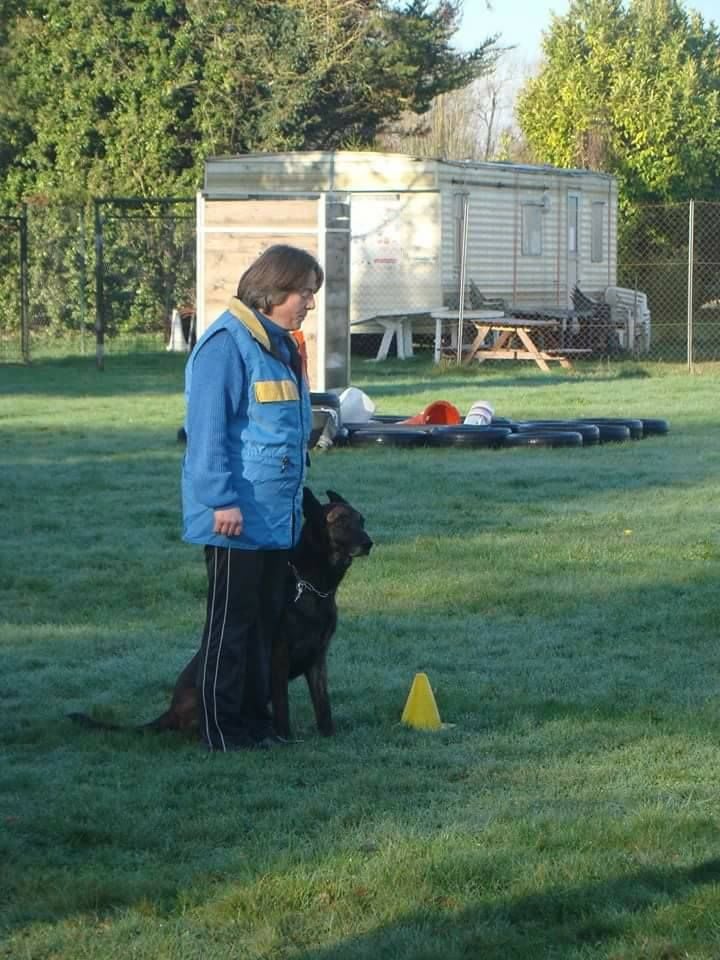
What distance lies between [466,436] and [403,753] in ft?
29.2

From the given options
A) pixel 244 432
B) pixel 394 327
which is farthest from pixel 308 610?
pixel 394 327

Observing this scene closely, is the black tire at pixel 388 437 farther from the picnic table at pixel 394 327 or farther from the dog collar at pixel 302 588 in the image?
the picnic table at pixel 394 327

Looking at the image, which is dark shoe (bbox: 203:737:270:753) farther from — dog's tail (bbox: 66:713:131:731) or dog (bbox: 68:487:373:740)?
dog's tail (bbox: 66:713:131:731)

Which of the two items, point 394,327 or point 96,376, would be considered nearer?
point 96,376

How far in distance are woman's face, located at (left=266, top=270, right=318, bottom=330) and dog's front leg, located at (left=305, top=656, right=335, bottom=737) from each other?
4.02 ft

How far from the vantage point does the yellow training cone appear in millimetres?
5666

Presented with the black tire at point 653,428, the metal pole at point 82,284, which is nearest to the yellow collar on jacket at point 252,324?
the black tire at point 653,428

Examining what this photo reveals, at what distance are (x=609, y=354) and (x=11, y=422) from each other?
51.0 ft

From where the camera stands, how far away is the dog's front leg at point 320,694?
561cm

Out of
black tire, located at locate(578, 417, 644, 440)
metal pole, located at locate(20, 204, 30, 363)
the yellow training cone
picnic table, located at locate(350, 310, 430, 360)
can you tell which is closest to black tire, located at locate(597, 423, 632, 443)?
black tire, located at locate(578, 417, 644, 440)

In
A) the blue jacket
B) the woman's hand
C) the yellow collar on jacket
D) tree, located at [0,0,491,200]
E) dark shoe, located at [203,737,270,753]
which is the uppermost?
tree, located at [0,0,491,200]

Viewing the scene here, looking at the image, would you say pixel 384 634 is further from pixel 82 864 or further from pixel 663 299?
pixel 663 299

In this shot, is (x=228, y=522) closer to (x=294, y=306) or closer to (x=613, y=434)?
(x=294, y=306)

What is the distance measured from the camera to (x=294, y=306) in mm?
5273
